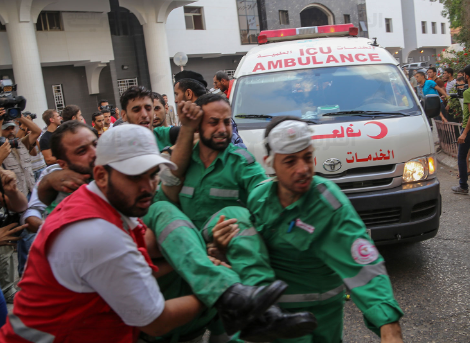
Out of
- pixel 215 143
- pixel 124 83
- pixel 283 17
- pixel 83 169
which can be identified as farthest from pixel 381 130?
pixel 283 17

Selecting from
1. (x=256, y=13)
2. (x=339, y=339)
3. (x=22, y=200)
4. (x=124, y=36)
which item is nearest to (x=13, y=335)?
(x=339, y=339)

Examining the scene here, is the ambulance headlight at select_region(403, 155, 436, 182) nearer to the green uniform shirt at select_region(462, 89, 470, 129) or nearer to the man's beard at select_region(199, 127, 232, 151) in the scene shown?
the man's beard at select_region(199, 127, 232, 151)

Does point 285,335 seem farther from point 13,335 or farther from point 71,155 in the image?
point 71,155

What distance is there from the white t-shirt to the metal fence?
8879 millimetres

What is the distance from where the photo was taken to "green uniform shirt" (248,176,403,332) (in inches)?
73.4

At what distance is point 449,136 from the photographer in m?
10.0

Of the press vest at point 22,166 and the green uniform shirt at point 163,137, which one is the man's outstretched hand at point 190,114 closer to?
the green uniform shirt at point 163,137

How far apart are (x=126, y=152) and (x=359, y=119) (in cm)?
320

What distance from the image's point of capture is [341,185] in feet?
14.2

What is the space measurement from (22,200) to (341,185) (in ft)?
9.30

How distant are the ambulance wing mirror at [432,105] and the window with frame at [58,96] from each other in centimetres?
1699

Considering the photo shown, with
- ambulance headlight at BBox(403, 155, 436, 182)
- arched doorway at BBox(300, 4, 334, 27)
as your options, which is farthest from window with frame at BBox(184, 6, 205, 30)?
ambulance headlight at BBox(403, 155, 436, 182)

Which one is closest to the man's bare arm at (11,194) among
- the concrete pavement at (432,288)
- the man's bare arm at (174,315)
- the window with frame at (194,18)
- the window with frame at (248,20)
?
the man's bare arm at (174,315)

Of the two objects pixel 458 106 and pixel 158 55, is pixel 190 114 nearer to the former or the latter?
pixel 458 106
